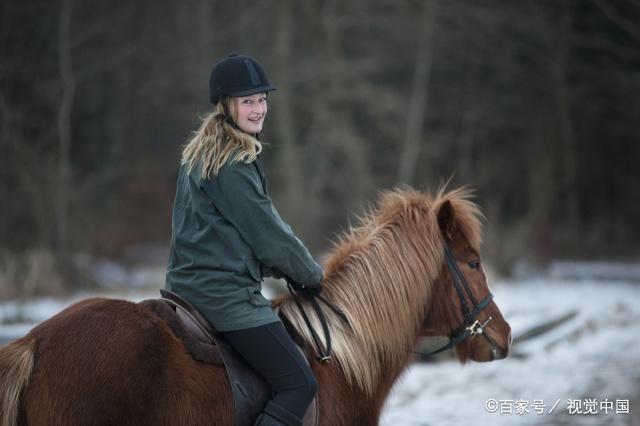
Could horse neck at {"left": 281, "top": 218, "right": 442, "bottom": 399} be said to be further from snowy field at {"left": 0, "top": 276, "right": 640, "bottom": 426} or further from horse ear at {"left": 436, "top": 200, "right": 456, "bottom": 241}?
snowy field at {"left": 0, "top": 276, "right": 640, "bottom": 426}

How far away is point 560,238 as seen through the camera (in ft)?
79.8

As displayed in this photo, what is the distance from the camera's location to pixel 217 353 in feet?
10.6

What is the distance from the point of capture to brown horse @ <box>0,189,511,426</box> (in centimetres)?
297

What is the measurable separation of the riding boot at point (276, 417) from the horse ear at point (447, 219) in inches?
53.1

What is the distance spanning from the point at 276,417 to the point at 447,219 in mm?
1434

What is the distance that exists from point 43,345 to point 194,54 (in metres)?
19.5

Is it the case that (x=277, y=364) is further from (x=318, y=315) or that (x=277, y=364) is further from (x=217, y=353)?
(x=318, y=315)

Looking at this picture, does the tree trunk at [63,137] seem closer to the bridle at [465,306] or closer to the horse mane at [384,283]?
the horse mane at [384,283]

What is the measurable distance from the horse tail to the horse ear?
212 centimetres

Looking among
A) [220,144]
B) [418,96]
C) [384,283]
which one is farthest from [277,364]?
[418,96]

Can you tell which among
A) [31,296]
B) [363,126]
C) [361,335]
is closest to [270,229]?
[361,335]

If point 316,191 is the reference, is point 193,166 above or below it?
above

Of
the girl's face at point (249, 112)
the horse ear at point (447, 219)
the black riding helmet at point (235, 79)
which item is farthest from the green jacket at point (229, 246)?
the horse ear at point (447, 219)

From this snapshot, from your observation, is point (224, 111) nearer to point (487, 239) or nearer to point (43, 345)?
point (43, 345)
